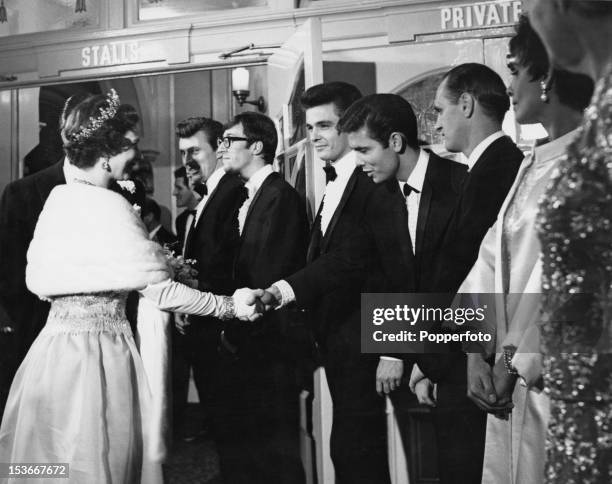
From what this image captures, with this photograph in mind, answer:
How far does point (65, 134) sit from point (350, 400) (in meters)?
1.33

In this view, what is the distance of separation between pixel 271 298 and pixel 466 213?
713mm

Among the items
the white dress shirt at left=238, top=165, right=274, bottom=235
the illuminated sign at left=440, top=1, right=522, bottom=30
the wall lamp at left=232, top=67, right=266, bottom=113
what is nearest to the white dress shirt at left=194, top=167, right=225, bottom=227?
the white dress shirt at left=238, top=165, right=274, bottom=235

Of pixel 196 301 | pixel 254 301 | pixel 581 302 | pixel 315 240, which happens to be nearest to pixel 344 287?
pixel 315 240

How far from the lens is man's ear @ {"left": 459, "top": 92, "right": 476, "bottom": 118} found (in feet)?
7.47

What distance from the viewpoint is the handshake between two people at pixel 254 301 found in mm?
2389

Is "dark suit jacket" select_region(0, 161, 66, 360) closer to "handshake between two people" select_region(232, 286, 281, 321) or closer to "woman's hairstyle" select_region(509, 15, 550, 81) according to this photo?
"handshake between two people" select_region(232, 286, 281, 321)

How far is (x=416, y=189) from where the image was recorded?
237cm

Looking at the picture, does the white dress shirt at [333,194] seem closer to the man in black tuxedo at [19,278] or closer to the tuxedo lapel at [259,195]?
the tuxedo lapel at [259,195]

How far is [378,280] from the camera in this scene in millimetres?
2406

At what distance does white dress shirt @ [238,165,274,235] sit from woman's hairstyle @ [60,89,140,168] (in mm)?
455

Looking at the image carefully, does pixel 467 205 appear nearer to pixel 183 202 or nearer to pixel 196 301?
pixel 196 301

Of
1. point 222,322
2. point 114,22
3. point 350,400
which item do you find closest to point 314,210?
point 222,322

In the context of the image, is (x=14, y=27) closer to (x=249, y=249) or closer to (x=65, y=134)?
(x=65, y=134)

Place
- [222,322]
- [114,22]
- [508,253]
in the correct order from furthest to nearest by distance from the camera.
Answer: [114,22] < [222,322] < [508,253]
